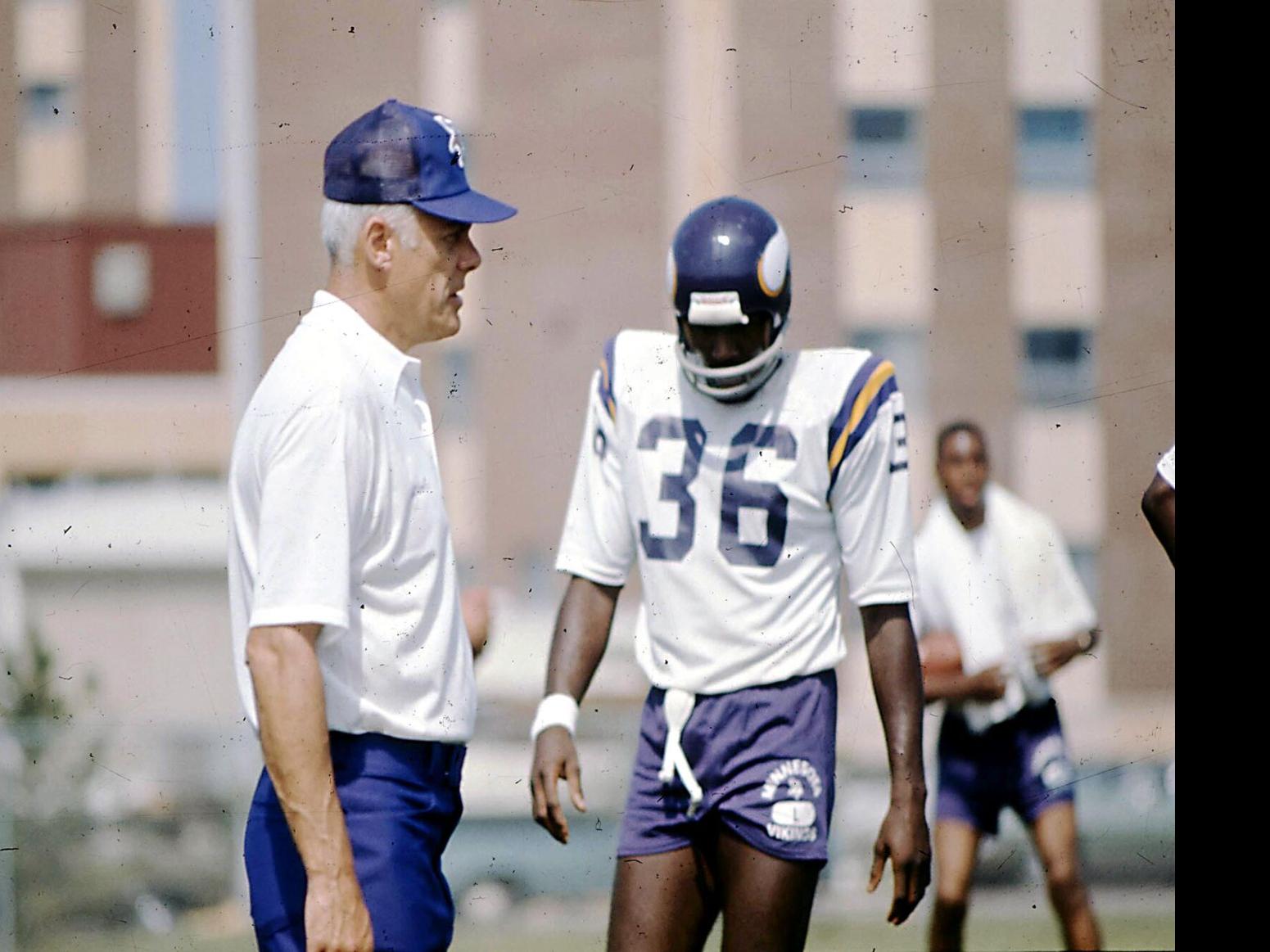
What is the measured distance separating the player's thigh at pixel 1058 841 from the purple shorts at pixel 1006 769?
27 mm

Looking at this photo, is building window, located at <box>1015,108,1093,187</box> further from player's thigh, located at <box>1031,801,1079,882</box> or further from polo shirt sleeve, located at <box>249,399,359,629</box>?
polo shirt sleeve, located at <box>249,399,359,629</box>

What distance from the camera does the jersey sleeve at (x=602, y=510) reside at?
3.79 m

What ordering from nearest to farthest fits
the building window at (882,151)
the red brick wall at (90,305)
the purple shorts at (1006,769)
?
the building window at (882,151) < the red brick wall at (90,305) < the purple shorts at (1006,769)

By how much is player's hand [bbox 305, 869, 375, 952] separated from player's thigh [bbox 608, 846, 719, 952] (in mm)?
1037

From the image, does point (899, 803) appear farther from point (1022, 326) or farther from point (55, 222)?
point (55, 222)

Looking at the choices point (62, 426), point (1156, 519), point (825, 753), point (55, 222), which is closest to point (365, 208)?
point (825, 753)

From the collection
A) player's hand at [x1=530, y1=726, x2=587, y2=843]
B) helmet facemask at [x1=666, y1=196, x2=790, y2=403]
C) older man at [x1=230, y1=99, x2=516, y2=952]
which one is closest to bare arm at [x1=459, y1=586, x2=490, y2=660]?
older man at [x1=230, y1=99, x2=516, y2=952]

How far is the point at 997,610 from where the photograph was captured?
225 inches

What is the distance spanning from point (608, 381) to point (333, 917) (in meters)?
1.57

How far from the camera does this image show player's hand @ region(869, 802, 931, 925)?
3461mm

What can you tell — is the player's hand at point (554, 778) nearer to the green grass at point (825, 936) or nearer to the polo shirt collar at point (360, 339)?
the polo shirt collar at point (360, 339)

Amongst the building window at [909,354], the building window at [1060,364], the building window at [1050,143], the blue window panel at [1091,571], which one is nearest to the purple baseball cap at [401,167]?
the building window at [1060,364]

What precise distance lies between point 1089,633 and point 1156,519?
1683 millimetres

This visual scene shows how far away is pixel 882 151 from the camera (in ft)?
18.8
